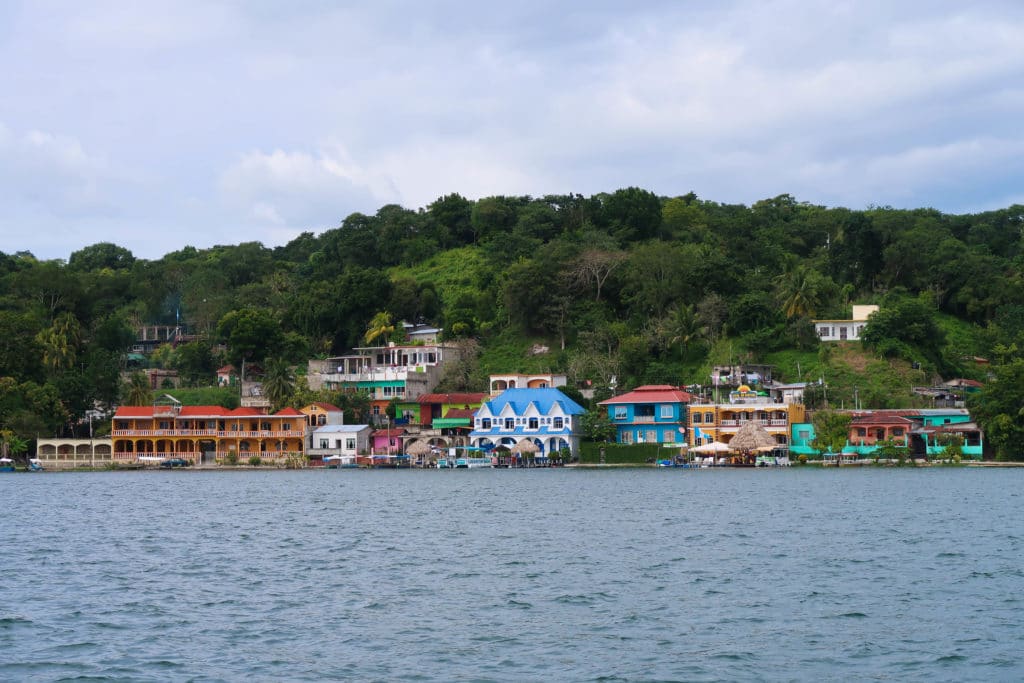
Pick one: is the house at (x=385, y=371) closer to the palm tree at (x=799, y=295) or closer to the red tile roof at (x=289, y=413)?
the red tile roof at (x=289, y=413)

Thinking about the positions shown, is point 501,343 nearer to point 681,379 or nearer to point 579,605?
point 681,379

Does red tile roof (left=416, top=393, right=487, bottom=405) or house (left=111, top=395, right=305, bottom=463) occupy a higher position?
red tile roof (left=416, top=393, right=487, bottom=405)

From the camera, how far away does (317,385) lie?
8606 cm

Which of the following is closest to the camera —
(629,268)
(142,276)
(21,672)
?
(21,672)

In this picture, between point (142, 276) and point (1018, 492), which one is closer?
point (1018, 492)

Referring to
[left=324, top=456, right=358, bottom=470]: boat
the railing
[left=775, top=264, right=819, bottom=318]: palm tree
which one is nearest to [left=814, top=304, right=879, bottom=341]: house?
[left=775, top=264, right=819, bottom=318]: palm tree

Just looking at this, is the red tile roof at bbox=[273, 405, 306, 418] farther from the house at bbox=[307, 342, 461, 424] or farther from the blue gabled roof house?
the blue gabled roof house

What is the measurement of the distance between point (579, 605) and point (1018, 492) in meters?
30.6

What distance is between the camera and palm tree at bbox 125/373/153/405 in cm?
8069

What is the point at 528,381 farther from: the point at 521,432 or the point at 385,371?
the point at 385,371

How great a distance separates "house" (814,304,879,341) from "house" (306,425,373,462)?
31522 mm

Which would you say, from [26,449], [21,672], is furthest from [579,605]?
[26,449]

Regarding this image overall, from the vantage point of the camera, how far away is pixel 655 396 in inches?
2842

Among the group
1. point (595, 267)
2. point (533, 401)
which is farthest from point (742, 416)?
point (595, 267)
